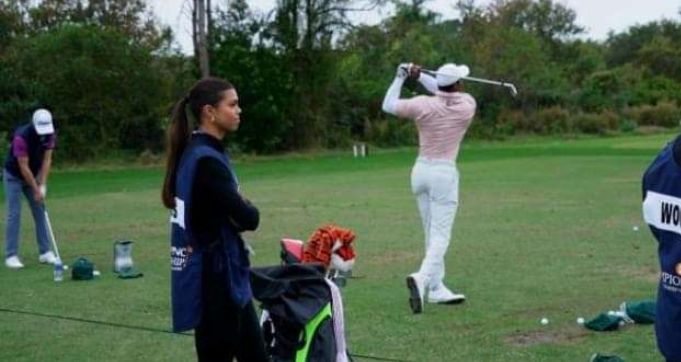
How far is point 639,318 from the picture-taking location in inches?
323

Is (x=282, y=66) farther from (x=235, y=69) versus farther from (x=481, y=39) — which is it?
(x=481, y=39)

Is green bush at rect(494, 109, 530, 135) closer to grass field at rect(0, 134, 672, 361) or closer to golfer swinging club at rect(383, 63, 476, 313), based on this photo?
grass field at rect(0, 134, 672, 361)

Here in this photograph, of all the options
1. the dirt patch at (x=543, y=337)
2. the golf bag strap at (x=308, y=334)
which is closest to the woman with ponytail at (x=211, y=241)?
the golf bag strap at (x=308, y=334)

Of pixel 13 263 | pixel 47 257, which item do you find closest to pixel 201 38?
pixel 47 257

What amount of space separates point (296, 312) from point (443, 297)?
146 inches

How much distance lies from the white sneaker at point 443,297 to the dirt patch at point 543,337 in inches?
51.6

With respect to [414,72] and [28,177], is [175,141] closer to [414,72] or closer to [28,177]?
[414,72]

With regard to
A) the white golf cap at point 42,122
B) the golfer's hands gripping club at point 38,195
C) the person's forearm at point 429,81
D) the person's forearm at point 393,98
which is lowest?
the golfer's hands gripping club at point 38,195

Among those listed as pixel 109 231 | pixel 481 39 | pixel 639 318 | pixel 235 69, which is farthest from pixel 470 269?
pixel 481 39

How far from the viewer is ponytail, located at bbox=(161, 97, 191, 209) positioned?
→ 197 inches

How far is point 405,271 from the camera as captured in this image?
452 inches

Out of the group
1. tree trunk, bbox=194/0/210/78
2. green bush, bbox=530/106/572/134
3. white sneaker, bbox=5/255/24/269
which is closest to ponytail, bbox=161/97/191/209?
white sneaker, bbox=5/255/24/269

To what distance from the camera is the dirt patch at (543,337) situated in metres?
7.72

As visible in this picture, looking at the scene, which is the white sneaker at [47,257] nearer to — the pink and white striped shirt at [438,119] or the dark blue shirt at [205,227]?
the pink and white striped shirt at [438,119]
